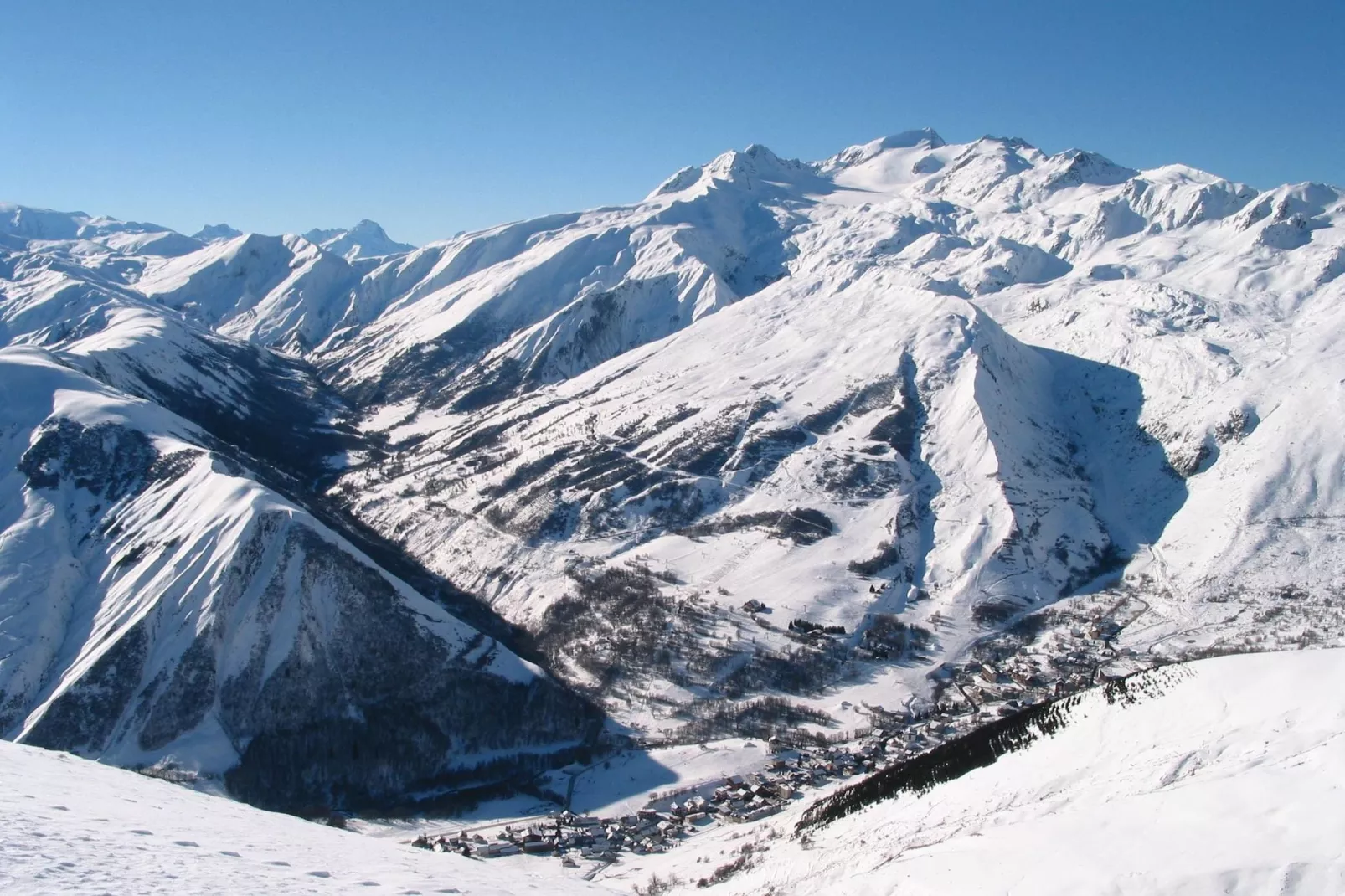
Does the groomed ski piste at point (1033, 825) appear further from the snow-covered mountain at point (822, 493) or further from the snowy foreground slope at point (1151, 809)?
the snow-covered mountain at point (822, 493)

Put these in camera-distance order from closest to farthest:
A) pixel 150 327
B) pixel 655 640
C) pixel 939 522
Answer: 1. pixel 655 640
2. pixel 939 522
3. pixel 150 327

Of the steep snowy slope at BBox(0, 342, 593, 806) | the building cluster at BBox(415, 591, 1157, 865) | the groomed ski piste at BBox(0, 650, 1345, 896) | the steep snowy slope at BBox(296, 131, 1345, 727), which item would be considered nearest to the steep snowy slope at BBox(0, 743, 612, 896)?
the groomed ski piste at BBox(0, 650, 1345, 896)

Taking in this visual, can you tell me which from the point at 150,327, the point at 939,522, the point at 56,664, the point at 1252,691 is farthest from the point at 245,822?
the point at 150,327

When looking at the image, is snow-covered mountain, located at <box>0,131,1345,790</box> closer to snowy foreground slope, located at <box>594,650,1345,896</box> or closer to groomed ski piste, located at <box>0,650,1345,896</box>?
groomed ski piste, located at <box>0,650,1345,896</box>

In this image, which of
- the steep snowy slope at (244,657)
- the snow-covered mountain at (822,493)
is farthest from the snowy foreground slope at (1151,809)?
the snow-covered mountain at (822,493)

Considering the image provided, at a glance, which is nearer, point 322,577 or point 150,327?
point 322,577

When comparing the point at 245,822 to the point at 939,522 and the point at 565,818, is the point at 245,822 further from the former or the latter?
the point at 939,522
